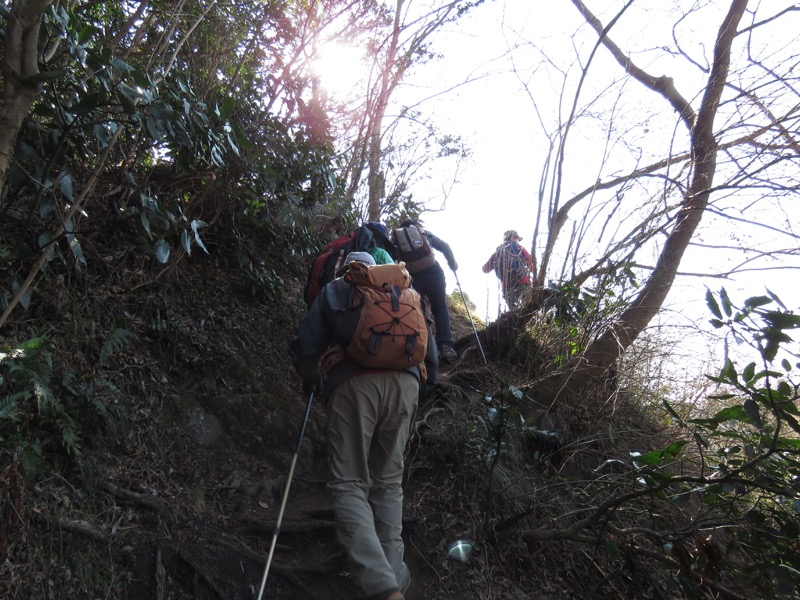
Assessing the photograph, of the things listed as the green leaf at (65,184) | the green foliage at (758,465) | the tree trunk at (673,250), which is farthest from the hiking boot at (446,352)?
the green leaf at (65,184)

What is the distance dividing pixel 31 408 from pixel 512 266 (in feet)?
18.3

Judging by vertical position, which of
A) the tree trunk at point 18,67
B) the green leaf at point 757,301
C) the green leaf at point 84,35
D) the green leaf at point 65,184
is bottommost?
the green leaf at point 65,184

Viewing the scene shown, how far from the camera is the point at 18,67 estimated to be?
2.45m

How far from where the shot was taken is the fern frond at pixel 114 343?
386 centimetres

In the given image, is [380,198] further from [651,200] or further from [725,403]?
[725,403]

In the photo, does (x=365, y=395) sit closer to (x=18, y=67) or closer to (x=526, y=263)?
(x=18, y=67)

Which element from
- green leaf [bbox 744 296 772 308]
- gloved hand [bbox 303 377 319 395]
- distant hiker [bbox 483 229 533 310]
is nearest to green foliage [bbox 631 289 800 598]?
green leaf [bbox 744 296 772 308]

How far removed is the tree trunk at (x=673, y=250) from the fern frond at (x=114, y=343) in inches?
144

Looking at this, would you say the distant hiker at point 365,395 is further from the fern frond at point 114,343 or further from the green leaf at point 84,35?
the green leaf at point 84,35

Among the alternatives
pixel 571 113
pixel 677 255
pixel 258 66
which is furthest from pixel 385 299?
pixel 571 113

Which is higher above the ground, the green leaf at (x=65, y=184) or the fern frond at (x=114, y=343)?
the green leaf at (x=65, y=184)

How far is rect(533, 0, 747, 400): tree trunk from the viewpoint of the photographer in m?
5.04

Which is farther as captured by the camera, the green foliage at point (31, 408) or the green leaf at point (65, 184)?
the green leaf at point (65, 184)

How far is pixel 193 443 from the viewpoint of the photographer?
412cm
